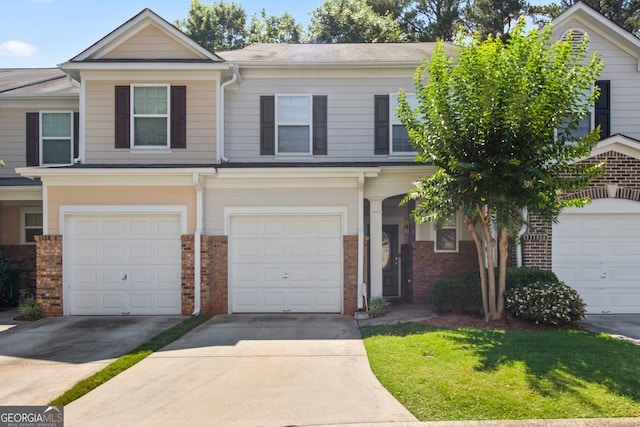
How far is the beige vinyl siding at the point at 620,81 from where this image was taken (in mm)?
13625

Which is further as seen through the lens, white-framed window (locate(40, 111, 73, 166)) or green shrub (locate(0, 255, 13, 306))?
white-framed window (locate(40, 111, 73, 166))

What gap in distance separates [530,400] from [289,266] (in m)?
7.02

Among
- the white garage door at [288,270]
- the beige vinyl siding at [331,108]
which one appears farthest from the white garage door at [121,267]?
the beige vinyl siding at [331,108]

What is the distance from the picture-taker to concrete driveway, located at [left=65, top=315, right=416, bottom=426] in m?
5.61

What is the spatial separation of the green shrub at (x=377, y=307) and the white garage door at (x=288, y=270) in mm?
922

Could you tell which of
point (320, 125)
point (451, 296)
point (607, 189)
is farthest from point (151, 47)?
point (607, 189)

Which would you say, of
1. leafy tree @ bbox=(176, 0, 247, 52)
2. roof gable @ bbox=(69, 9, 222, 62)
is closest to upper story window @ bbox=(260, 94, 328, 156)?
roof gable @ bbox=(69, 9, 222, 62)

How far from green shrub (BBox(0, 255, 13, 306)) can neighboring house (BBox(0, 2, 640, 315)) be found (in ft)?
5.75

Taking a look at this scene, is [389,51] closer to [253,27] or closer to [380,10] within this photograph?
[380,10]

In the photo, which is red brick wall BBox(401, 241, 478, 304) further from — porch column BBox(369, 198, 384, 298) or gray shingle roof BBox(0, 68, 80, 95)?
gray shingle roof BBox(0, 68, 80, 95)

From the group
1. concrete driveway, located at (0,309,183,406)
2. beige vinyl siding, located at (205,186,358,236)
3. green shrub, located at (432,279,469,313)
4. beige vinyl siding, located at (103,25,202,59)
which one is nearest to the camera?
concrete driveway, located at (0,309,183,406)

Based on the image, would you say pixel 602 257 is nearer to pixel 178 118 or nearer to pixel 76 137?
pixel 178 118

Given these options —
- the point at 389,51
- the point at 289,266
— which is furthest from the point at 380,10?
the point at 289,266

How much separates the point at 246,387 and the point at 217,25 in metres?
32.6
